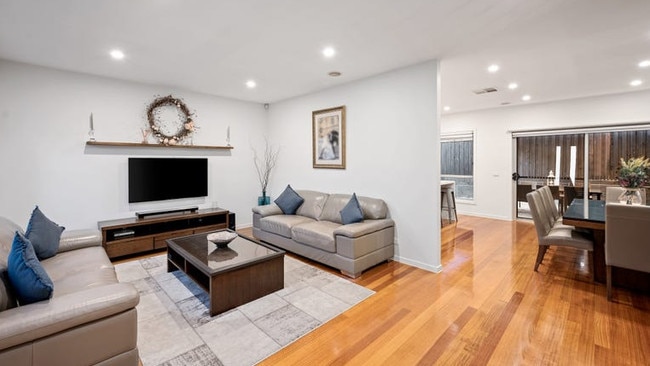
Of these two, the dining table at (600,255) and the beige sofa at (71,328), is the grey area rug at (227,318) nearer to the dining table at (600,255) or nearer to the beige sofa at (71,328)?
the beige sofa at (71,328)

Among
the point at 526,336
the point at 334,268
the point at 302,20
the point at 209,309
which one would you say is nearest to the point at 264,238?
the point at 334,268

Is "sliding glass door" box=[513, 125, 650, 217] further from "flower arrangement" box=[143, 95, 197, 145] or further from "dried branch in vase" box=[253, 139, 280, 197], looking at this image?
"flower arrangement" box=[143, 95, 197, 145]

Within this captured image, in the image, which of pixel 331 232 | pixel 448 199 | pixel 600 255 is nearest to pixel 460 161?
pixel 448 199

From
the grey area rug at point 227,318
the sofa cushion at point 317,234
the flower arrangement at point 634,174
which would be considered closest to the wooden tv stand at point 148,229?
the grey area rug at point 227,318

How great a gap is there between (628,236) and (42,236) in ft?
17.6

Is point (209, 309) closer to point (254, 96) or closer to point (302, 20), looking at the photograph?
point (302, 20)

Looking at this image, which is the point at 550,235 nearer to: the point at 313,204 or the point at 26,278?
the point at 313,204

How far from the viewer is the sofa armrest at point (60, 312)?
1.37 metres

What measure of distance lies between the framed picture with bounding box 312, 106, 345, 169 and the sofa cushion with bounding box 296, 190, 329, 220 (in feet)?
1.73

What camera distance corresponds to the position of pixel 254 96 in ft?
17.9

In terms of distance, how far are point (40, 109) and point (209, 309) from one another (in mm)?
3686

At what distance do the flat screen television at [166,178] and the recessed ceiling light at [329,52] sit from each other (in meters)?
3.05

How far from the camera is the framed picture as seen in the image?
4.65 meters

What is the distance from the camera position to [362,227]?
347 centimetres
